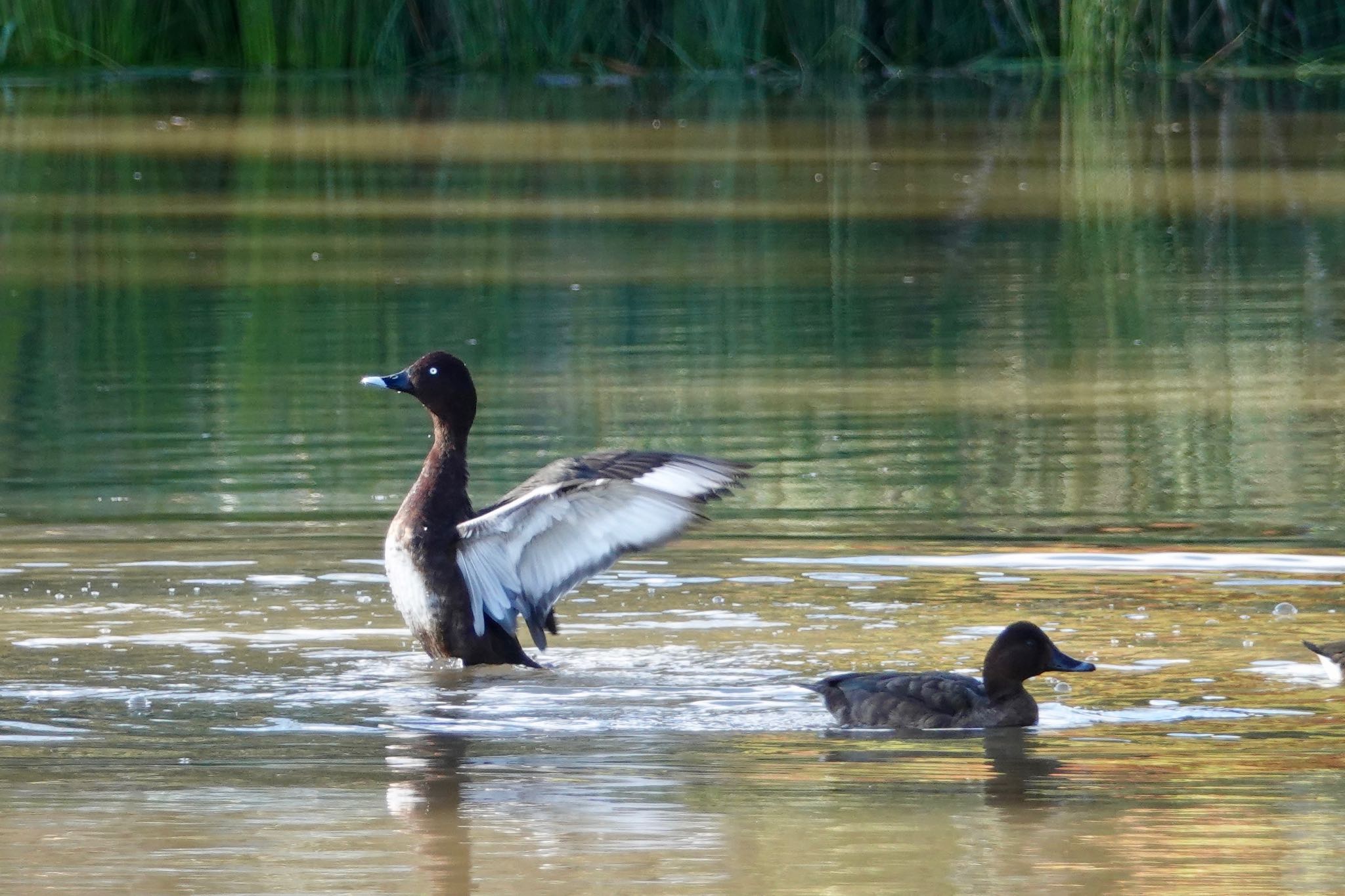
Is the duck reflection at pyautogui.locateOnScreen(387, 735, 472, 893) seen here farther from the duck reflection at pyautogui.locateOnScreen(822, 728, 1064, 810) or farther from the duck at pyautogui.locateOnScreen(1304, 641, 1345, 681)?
the duck at pyautogui.locateOnScreen(1304, 641, 1345, 681)

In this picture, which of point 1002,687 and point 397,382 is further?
point 397,382

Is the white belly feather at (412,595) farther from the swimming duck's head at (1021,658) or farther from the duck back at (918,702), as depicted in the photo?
the swimming duck's head at (1021,658)

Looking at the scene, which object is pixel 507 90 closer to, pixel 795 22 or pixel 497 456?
pixel 795 22

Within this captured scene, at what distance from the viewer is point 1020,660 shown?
6055 mm

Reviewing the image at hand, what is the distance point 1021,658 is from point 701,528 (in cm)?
220

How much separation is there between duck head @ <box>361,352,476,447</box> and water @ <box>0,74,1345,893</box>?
1.84 ft

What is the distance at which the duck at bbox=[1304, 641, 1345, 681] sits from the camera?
6.25 m

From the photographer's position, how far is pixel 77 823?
203 inches

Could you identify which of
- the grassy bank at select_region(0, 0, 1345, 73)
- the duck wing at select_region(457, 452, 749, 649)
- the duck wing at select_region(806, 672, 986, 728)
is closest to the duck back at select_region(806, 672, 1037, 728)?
the duck wing at select_region(806, 672, 986, 728)

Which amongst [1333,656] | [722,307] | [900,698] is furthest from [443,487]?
[722,307]

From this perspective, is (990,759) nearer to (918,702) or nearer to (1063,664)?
(918,702)

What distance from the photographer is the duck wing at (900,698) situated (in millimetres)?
5973

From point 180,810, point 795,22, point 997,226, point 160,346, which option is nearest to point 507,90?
point 795,22

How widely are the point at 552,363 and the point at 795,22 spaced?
53.5 ft
